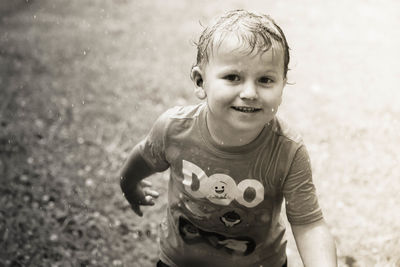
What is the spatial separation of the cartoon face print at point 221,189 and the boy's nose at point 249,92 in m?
0.39

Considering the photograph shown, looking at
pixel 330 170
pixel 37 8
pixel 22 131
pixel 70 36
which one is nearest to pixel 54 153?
pixel 22 131

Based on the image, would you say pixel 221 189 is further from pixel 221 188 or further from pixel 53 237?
pixel 53 237

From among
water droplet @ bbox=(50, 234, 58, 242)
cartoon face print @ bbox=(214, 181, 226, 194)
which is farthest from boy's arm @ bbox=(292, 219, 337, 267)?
water droplet @ bbox=(50, 234, 58, 242)

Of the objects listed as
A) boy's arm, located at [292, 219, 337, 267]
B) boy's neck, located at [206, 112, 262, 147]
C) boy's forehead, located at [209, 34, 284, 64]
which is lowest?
boy's arm, located at [292, 219, 337, 267]

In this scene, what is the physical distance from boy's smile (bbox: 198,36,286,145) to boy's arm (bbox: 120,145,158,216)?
61cm

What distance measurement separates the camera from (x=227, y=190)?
7.63 feet

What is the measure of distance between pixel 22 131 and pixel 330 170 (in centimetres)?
269

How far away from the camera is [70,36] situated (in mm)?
7785

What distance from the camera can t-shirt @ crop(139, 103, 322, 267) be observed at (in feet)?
7.43

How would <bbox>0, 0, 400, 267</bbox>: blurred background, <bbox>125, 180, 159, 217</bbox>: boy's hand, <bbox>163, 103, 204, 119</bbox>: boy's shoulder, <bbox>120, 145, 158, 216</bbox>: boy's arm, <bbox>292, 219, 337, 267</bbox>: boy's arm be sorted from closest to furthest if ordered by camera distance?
<bbox>292, 219, 337, 267</bbox>: boy's arm → <bbox>163, 103, 204, 119</bbox>: boy's shoulder → <bbox>120, 145, 158, 216</bbox>: boy's arm → <bbox>125, 180, 159, 217</bbox>: boy's hand → <bbox>0, 0, 400, 267</bbox>: blurred background

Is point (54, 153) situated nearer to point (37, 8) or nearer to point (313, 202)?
point (313, 202)

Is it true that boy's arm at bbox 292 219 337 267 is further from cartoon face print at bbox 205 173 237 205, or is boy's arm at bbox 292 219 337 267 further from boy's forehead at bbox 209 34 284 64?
boy's forehead at bbox 209 34 284 64

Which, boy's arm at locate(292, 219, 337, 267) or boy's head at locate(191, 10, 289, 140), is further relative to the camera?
boy's arm at locate(292, 219, 337, 267)

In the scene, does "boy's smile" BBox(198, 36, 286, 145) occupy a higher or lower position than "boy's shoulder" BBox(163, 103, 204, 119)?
higher
